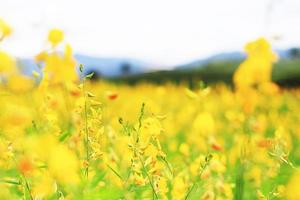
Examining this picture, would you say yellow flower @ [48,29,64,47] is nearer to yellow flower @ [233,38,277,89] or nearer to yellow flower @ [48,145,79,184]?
yellow flower @ [233,38,277,89]

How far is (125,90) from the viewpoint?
13406 mm

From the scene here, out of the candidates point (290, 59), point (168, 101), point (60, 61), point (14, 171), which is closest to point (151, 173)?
point (14, 171)

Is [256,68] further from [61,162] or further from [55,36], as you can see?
[61,162]

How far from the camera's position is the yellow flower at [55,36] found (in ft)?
8.13

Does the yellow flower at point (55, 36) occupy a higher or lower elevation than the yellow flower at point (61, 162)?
higher

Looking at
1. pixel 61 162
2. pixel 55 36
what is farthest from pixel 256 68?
pixel 61 162

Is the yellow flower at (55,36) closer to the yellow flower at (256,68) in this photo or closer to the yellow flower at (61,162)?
the yellow flower at (256,68)

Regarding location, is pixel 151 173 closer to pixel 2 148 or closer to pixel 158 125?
pixel 158 125

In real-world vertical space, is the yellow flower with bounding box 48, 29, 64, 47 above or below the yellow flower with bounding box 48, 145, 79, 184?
above

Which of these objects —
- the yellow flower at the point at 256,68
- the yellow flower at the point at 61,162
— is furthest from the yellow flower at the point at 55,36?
the yellow flower at the point at 61,162

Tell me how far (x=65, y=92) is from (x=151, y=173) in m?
0.57

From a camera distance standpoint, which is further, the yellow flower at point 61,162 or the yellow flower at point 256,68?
the yellow flower at point 256,68

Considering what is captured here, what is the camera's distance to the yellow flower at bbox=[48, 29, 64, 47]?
2.48 meters

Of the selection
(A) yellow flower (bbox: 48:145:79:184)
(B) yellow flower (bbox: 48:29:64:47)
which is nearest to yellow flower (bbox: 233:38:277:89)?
(B) yellow flower (bbox: 48:29:64:47)
